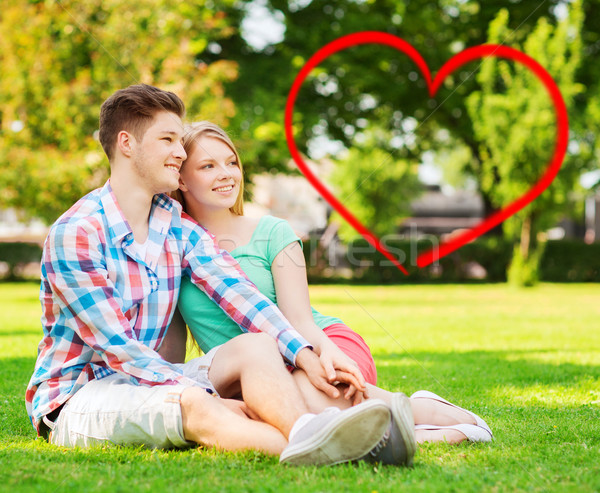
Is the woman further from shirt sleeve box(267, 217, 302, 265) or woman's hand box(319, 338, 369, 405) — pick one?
woman's hand box(319, 338, 369, 405)

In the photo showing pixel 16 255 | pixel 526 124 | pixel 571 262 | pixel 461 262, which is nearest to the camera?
pixel 526 124

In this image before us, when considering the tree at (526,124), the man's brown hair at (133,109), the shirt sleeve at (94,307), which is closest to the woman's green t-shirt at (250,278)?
the shirt sleeve at (94,307)

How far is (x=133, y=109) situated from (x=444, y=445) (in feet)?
6.89

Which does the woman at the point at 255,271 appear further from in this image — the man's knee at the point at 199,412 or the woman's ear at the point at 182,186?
the man's knee at the point at 199,412

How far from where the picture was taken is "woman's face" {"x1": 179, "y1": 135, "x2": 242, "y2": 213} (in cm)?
353

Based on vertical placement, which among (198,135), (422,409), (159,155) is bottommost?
(422,409)

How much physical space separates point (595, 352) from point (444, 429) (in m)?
4.19

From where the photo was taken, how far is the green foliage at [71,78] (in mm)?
13148

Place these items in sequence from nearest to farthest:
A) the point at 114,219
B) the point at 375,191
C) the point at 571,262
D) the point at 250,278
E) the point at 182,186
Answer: the point at 114,219
the point at 250,278
the point at 182,186
the point at 571,262
the point at 375,191

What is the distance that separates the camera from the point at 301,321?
3.30m

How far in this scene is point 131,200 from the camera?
326cm

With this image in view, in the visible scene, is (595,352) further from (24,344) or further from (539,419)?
(24,344)

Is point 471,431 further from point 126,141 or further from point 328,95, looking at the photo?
point 328,95

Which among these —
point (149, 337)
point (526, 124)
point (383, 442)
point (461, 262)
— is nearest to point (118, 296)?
point (149, 337)
